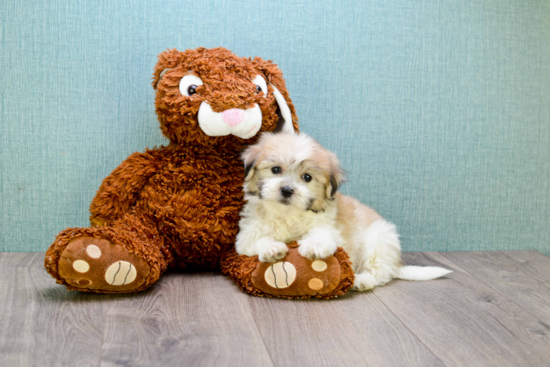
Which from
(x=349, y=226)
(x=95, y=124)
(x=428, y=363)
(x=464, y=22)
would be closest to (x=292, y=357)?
(x=428, y=363)

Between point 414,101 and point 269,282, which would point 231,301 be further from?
point 414,101

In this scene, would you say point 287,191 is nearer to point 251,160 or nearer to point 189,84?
point 251,160

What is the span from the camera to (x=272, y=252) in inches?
61.7

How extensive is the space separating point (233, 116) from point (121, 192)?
511 millimetres

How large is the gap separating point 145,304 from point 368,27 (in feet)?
4.85

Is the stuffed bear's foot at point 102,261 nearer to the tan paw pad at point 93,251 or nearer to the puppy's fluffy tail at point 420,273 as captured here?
the tan paw pad at point 93,251

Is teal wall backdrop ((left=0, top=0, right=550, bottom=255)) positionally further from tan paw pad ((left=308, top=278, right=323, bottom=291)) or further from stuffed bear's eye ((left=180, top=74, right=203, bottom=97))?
tan paw pad ((left=308, top=278, right=323, bottom=291))

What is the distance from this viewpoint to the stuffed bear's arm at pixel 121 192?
1771 millimetres

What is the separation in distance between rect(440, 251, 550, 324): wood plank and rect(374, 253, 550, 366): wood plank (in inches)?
1.8

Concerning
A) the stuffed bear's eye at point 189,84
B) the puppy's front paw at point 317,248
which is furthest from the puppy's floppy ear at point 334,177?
the stuffed bear's eye at point 189,84


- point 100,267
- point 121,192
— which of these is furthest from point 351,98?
point 100,267

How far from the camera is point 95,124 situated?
6.68ft

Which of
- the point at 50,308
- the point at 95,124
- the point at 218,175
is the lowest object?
the point at 50,308

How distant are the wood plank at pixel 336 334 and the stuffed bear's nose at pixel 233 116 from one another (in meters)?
0.59
